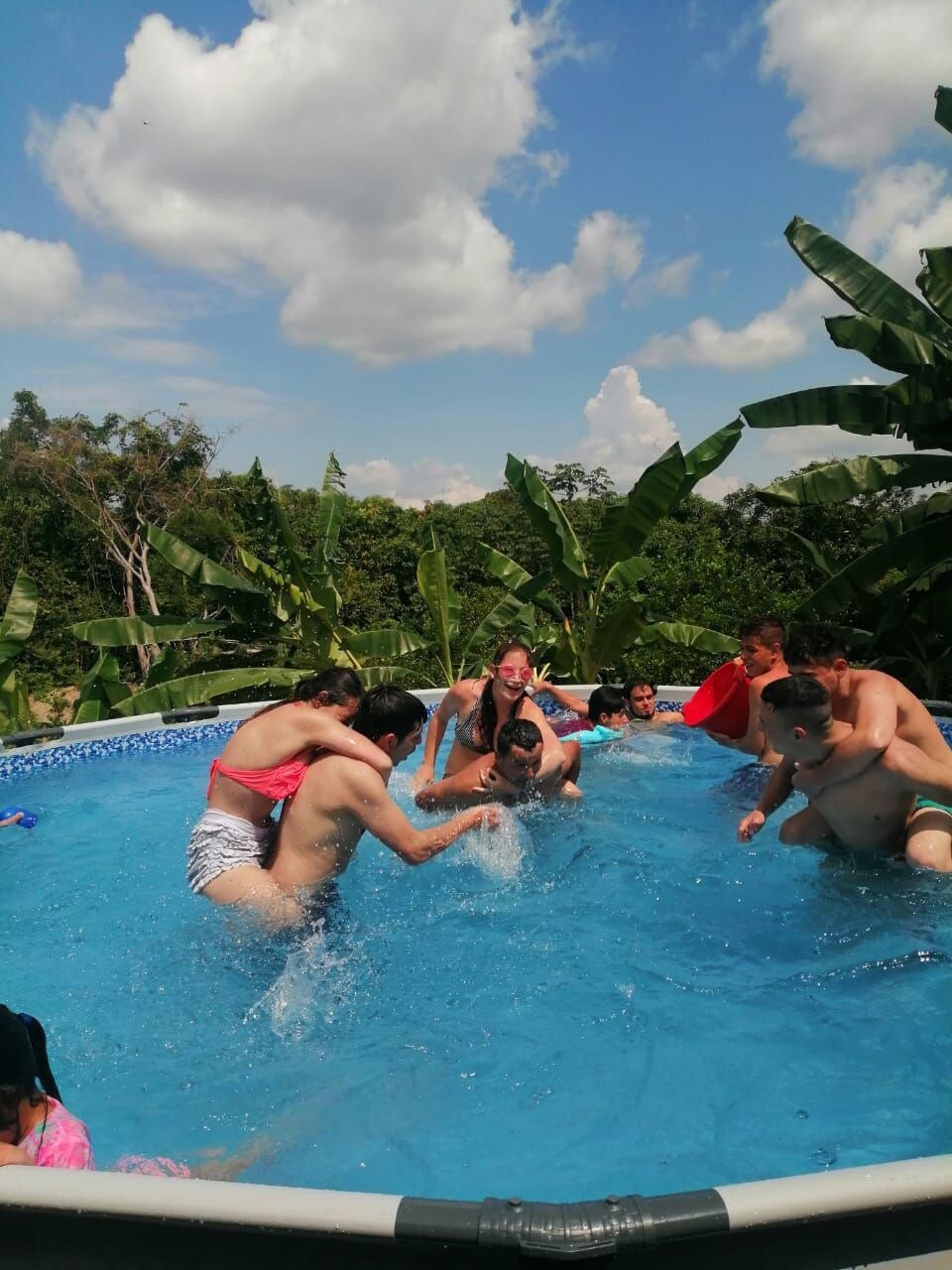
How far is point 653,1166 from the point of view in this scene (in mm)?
2928

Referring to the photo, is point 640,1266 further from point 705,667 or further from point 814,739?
point 705,667

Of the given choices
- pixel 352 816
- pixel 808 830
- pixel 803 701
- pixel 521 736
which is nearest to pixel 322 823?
pixel 352 816

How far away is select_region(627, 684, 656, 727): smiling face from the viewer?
8.08m

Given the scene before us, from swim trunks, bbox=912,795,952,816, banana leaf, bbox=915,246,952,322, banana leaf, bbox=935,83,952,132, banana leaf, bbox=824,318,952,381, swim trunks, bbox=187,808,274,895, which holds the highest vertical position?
banana leaf, bbox=935,83,952,132

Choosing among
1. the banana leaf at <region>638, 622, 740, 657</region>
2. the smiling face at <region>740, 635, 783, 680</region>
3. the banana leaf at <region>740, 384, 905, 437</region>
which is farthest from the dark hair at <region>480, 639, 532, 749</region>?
the banana leaf at <region>638, 622, 740, 657</region>

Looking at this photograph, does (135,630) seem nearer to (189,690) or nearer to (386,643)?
(189,690)

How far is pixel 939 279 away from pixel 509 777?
5.60 m

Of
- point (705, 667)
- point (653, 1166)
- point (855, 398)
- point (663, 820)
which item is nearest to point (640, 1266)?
point (653, 1166)

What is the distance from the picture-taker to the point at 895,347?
724 cm

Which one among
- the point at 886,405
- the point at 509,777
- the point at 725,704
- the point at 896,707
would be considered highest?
the point at 886,405

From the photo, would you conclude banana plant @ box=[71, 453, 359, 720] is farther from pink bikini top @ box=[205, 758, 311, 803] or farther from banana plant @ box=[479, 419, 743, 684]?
pink bikini top @ box=[205, 758, 311, 803]

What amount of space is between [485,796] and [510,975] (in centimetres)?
152

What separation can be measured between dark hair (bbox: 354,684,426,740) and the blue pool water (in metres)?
1.00

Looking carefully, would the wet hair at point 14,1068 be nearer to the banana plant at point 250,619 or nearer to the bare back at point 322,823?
the bare back at point 322,823
